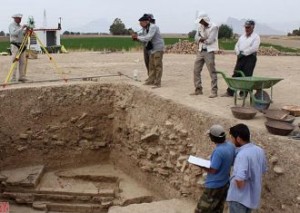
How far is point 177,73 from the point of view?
41.4 feet

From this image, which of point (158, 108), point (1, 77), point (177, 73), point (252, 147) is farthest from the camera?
point (177, 73)

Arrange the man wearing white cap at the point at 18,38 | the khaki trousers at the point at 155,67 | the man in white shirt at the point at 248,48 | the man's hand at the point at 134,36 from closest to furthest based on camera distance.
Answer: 1. the man in white shirt at the point at 248,48
2. the man's hand at the point at 134,36
3. the khaki trousers at the point at 155,67
4. the man wearing white cap at the point at 18,38

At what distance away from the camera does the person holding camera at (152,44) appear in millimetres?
9148

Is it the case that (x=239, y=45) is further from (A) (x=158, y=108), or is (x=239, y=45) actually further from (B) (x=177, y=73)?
(B) (x=177, y=73)

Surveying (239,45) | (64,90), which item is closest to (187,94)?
(239,45)

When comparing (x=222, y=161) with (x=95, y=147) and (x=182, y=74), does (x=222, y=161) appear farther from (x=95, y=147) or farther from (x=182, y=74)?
(x=182, y=74)

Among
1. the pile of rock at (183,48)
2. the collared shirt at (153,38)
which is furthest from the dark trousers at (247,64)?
the pile of rock at (183,48)

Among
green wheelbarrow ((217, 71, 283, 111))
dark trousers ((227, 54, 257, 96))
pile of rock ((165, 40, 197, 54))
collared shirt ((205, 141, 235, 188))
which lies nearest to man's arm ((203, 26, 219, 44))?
dark trousers ((227, 54, 257, 96))

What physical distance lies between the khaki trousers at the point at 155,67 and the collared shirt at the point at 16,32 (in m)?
3.19

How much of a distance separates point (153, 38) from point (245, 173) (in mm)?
5086

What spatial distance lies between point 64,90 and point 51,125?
884mm

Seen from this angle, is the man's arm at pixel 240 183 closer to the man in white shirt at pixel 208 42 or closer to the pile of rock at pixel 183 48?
the man in white shirt at pixel 208 42

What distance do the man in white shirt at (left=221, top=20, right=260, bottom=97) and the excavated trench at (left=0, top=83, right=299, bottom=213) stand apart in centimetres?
165

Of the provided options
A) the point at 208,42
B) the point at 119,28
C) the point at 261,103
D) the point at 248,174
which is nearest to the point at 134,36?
the point at 208,42
